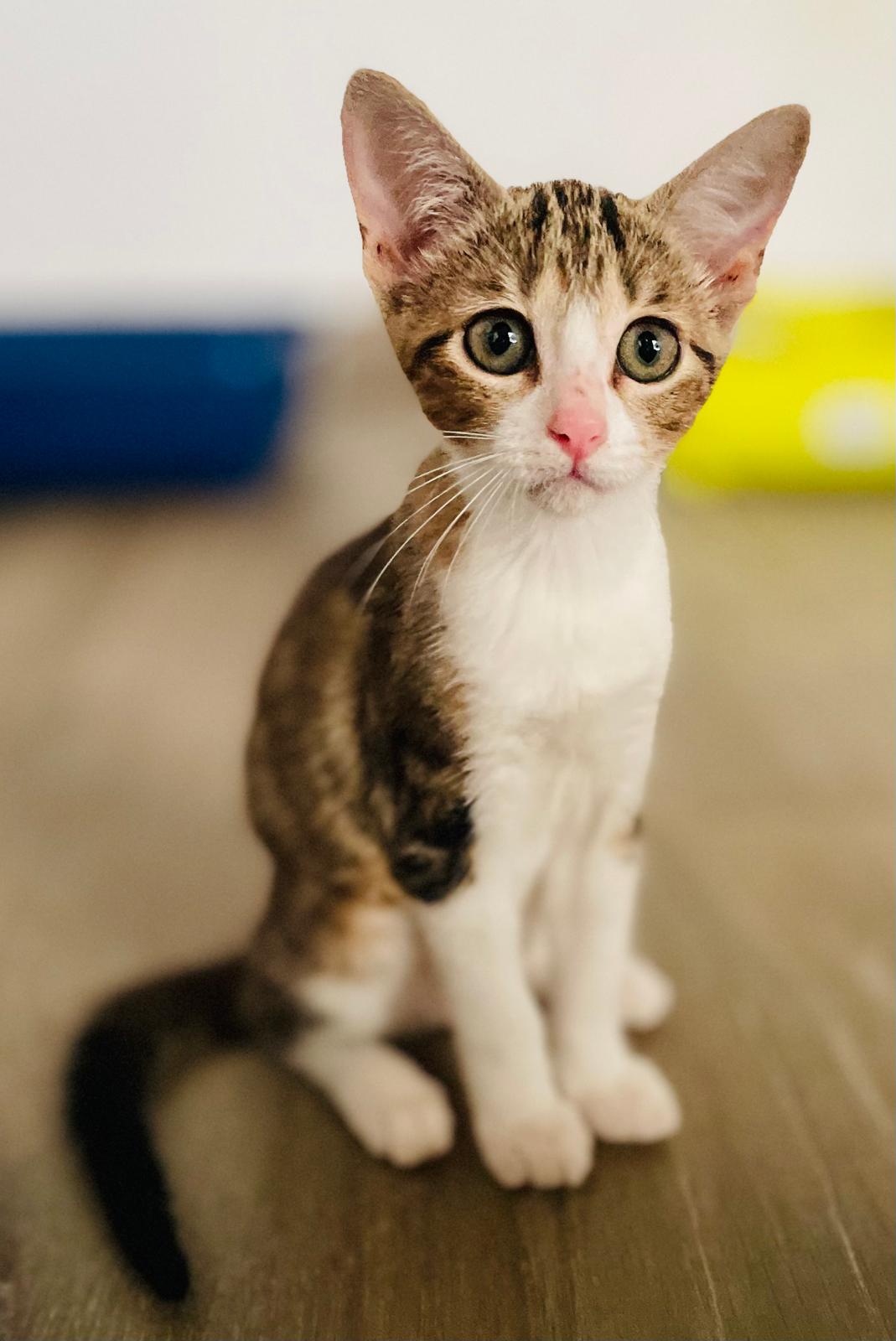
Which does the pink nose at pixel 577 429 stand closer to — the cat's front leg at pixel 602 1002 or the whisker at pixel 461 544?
the whisker at pixel 461 544

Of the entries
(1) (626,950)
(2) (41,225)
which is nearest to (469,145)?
(2) (41,225)

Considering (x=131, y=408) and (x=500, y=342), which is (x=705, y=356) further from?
(x=131, y=408)

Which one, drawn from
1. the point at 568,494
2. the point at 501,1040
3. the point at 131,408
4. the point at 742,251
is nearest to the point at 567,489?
the point at 568,494

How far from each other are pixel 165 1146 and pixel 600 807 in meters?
0.25

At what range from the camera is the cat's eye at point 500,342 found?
0.37m

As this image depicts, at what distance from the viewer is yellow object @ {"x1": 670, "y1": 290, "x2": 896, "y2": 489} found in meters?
0.85

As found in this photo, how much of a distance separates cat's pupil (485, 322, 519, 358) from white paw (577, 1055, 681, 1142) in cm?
36

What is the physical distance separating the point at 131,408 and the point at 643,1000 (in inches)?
27.4

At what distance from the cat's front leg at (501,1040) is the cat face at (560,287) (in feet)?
0.60

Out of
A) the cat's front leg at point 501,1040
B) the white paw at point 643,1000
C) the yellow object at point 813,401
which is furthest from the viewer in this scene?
the yellow object at point 813,401

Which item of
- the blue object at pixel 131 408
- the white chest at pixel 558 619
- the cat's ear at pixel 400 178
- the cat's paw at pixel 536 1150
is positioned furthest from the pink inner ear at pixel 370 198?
the blue object at pixel 131 408

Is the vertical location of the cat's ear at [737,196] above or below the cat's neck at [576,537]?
above

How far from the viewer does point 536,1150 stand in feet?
1.63

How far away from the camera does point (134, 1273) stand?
0.43 metres
